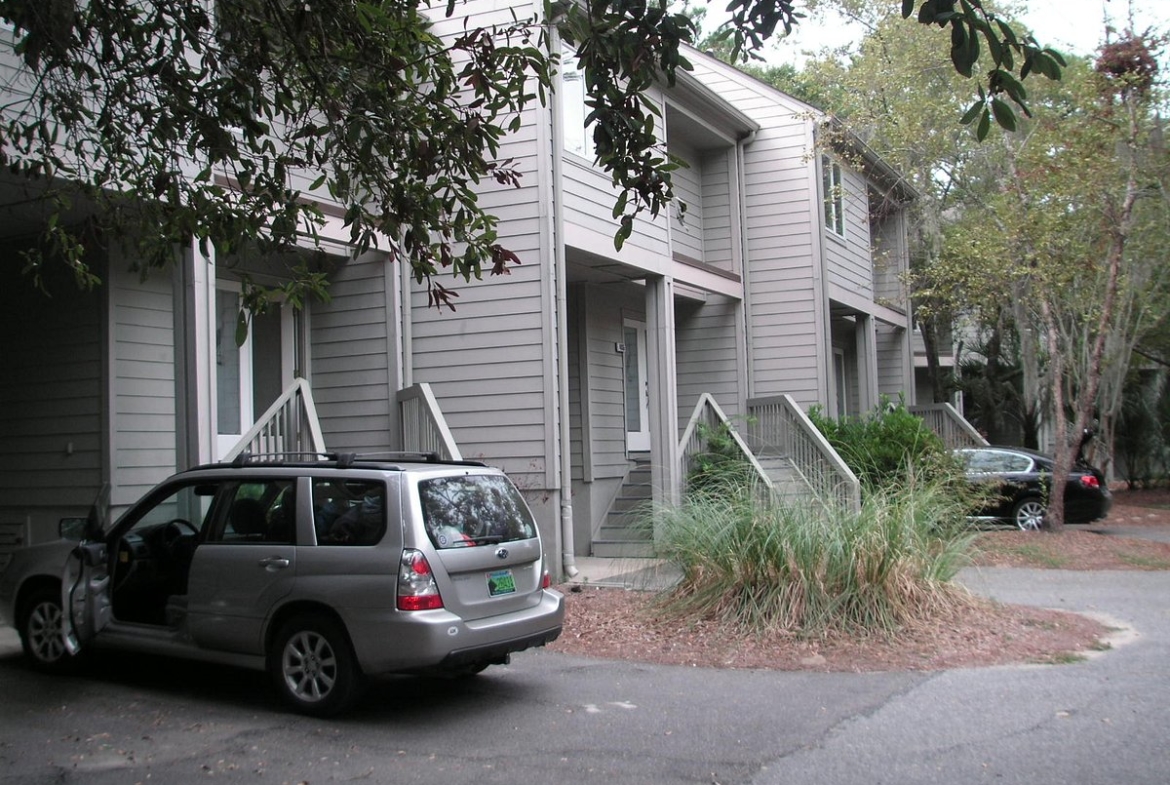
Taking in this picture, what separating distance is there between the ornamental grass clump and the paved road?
3.35 feet

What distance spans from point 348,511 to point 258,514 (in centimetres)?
73

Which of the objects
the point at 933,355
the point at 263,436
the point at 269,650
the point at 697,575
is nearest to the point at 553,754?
the point at 269,650

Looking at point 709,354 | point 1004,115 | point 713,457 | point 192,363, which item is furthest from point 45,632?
point 709,354

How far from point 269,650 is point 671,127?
472 inches

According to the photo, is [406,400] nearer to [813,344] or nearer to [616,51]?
[616,51]

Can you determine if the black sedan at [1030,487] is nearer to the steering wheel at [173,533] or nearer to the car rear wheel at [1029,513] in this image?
the car rear wheel at [1029,513]

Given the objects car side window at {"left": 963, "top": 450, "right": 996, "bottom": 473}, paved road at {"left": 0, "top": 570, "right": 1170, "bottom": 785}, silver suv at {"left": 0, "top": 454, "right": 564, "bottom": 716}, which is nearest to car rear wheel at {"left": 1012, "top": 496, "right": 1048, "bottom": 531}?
car side window at {"left": 963, "top": 450, "right": 996, "bottom": 473}

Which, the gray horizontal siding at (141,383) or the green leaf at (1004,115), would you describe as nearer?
the green leaf at (1004,115)

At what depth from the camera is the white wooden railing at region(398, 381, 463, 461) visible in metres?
11.6

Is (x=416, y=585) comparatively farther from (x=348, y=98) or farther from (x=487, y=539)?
(x=348, y=98)

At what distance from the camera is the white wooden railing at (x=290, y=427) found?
36.9ft

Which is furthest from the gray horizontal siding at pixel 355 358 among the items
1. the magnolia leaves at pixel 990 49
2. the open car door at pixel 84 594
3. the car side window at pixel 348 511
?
the magnolia leaves at pixel 990 49

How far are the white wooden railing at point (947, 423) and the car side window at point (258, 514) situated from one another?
1658 cm

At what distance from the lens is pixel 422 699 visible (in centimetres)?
739
